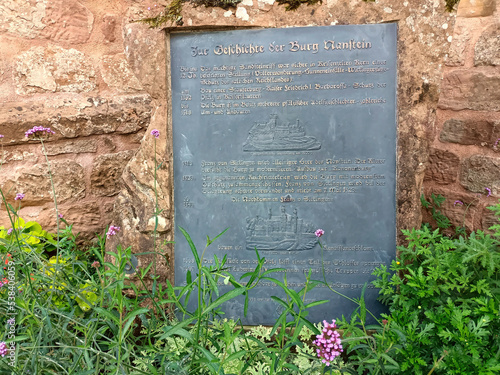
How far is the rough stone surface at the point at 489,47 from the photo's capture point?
9.73 feet

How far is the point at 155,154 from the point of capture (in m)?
2.32

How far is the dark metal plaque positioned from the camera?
90.1 inches

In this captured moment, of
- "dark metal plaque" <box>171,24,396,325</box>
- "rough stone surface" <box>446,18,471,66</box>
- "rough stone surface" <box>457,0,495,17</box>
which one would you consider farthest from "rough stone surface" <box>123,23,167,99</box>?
"rough stone surface" <box>457,0,495,17</box>

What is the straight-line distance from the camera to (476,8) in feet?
9.89

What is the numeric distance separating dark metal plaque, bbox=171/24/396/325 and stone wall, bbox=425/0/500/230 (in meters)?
0.98

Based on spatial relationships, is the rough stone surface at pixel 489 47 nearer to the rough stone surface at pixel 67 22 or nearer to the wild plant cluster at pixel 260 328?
the wild plant cluster at pixel 260 328

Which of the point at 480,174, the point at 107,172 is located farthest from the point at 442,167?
the point at 107,172

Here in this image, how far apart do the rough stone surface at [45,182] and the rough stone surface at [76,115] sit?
9.0 inches

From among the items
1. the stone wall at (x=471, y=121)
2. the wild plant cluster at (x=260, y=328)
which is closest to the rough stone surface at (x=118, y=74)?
the wild plant cluster at (x=260, y=328)

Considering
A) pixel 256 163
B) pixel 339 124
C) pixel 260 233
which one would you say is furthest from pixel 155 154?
pixel 339 124

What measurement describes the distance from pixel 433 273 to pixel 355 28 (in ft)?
4.40

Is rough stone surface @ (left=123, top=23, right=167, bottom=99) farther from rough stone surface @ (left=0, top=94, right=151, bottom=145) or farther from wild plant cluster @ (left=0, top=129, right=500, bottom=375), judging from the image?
rough stone surface @ (left=0, top=94, right=151, bottom=145)

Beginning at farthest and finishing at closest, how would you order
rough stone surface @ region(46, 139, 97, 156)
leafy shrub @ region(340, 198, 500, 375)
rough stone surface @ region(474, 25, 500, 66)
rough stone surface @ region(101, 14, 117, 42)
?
rough stone surface @ region(101, 14, 117, 42) < rough stone surface @ region(46, 139, 97, 156) < rough stone surface @ region(474, 25, 500, 66) < leafy shrub @ region(340, 198, 500, 375)

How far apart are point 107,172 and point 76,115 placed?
0.49m
